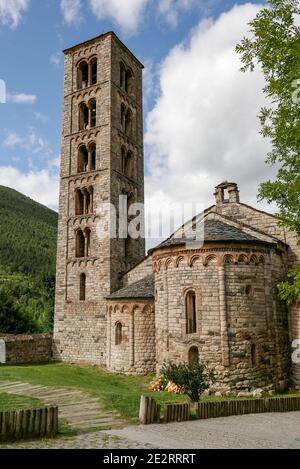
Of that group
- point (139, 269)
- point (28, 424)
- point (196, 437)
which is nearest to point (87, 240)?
point (139, 269)

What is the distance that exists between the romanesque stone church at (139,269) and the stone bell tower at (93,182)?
7 cm

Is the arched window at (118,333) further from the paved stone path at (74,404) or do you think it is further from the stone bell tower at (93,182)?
the paved stone path at (74,404)

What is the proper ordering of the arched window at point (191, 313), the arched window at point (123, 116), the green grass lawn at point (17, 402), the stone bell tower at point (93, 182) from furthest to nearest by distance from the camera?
the arched window at point (123, 116)
the stone bell tower at point (93, 182)
the arched window at point (191, 313)
the green grass lawn at point (17, 402)

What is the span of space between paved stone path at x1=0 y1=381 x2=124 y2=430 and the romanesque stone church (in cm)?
611

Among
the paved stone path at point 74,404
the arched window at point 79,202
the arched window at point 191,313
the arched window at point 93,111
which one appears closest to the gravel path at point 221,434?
the paved stone path at point 74,404

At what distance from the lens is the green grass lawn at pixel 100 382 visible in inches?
412

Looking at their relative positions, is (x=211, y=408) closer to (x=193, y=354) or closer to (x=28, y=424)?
(x=28, y=424)

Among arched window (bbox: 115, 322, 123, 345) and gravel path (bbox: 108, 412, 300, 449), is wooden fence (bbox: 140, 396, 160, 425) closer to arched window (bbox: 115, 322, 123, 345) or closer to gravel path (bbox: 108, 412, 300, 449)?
gravel path (bbox: 108, 412, 300, 449)

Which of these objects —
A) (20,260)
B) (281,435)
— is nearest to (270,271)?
(281,435)

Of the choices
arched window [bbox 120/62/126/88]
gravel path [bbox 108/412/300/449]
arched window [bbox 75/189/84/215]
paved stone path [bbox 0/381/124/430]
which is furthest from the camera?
arched window [bbox 120/62/126/88]

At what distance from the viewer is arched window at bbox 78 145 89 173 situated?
82.3ft

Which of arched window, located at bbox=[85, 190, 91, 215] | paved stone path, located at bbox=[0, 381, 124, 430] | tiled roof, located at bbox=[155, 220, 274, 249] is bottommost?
paved stone path, located at bbox=[0, 381, 124, 430]

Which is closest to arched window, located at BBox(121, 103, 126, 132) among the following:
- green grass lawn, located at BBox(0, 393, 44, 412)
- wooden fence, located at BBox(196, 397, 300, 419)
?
green grass lawn, located at BBox(0, 393, 44, 412)

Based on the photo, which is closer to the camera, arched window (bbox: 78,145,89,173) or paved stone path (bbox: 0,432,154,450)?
paved stone path (bbox: 0,432,154,450)
